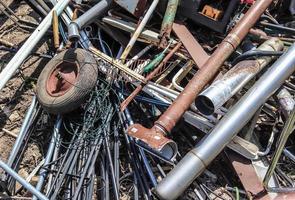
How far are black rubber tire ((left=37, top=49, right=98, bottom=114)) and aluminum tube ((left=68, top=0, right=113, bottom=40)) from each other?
6.0 inches

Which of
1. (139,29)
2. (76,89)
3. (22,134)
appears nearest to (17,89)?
(22,134)

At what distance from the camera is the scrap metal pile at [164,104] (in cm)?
314

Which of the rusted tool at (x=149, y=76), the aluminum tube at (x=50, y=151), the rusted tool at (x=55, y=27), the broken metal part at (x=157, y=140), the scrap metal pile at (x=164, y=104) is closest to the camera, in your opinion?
the broken metal part at (x=157, y=140)

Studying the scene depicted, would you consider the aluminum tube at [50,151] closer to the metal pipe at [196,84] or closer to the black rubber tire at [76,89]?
the black rubber tire at [76,89]

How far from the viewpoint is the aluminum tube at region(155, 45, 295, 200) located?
2908mm

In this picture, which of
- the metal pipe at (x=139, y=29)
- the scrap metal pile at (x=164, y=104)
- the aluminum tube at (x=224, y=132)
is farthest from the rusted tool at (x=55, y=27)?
the aluminum tube at (x=224, y=132)

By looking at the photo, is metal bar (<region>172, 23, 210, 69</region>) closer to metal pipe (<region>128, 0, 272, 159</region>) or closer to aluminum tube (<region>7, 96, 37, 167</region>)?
metal pipe (<region>128, 0, 272, 159</region>)

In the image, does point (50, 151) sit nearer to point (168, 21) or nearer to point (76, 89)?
point (76, 89)

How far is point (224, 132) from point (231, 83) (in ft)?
1.36

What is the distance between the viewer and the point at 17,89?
14.1 feet

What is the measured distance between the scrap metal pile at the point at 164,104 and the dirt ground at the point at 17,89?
133 mm

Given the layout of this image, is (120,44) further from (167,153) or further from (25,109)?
(167,153)

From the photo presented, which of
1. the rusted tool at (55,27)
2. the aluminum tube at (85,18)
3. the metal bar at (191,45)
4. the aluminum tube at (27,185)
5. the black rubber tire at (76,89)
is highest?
the metal bar at (191,45)

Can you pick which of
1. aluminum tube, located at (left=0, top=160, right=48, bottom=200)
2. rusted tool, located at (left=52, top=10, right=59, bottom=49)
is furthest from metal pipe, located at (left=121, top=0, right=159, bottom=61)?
aluminum tube, located at (left=0, top=160, right=48, bottom=200)
